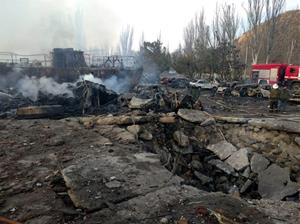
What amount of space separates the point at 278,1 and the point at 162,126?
2733 cm

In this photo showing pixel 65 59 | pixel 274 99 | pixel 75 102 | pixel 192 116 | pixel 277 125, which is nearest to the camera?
pixel 277 125

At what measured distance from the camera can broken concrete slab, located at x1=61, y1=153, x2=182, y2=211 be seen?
3944mm

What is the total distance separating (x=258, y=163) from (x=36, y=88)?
11.9 meters

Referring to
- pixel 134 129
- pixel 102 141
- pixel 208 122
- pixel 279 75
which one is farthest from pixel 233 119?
pixel 279 75

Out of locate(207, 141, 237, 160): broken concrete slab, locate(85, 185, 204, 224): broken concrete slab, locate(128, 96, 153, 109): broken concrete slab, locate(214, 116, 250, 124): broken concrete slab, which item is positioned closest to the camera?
locate(85, 185, 204, 224): broken concrete slab

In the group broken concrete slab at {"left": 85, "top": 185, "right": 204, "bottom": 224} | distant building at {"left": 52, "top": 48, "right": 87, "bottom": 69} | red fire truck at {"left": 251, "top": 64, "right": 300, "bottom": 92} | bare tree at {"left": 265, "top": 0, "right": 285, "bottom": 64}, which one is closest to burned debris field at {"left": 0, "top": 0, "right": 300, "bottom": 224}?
broken concrete slab at {"left": 85, "top": 185, "right": 204, "bottom": 224}

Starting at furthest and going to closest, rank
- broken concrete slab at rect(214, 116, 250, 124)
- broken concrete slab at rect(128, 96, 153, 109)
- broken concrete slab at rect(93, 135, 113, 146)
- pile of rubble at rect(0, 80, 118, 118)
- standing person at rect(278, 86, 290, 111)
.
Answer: standing person at rect(278, 86, 290, 111), pile of rubble at rect(0, 80, 118, 118), broken concrete slab at rect(128, 96, 153, 109), broken concrete slab at rect(214, 116, 250, 124), broken concrete slab at rect(93, 135, 113, 146)

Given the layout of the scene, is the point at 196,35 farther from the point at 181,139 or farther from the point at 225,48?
the point at 181,139

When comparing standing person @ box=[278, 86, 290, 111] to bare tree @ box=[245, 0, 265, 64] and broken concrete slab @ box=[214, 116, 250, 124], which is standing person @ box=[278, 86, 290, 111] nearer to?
broken concrete slab @ box=[214, 116, 250, 124]

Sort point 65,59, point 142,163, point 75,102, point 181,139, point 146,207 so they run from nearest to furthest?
point 146,207, point 142,163, point 181,139, point 75,102, point 65,59

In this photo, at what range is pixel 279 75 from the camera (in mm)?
21516

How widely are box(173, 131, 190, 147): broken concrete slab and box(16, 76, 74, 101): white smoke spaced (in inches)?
219

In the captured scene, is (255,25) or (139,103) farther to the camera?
(255,25)

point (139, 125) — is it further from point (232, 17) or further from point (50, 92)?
point (232, 17)
